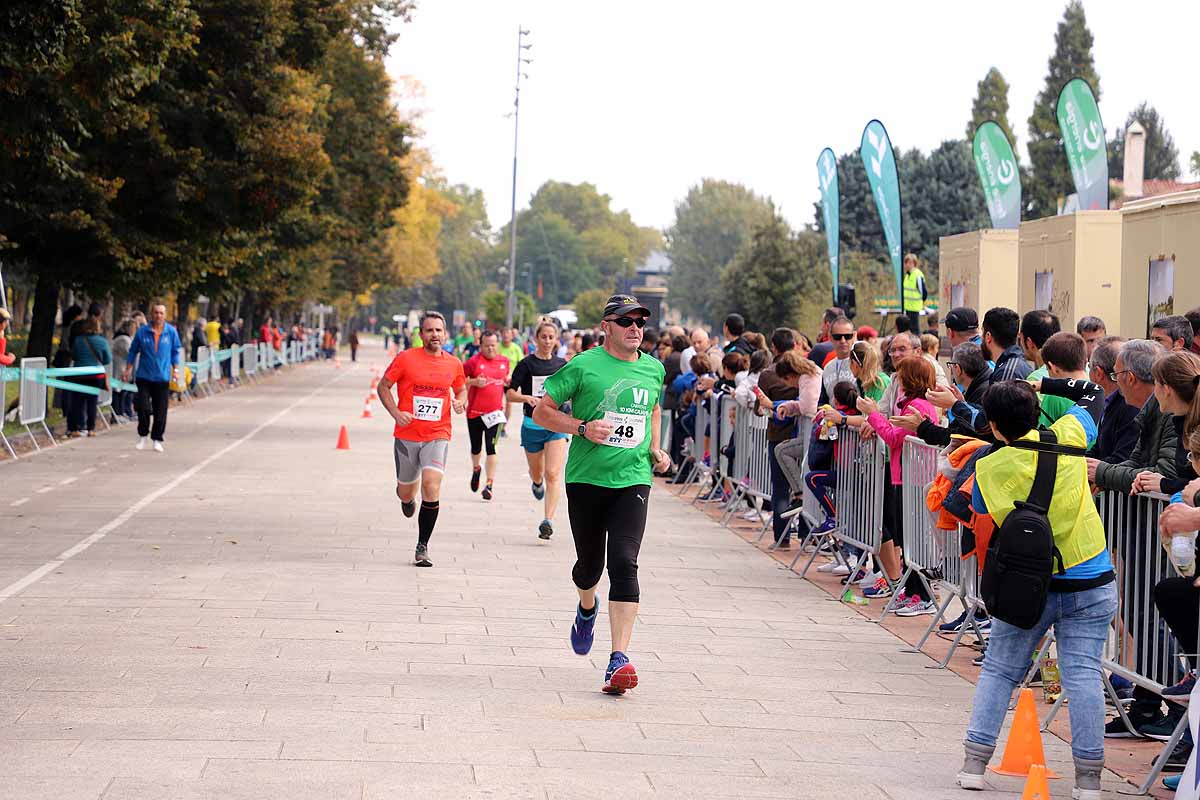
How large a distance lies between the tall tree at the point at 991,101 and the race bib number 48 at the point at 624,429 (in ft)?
312

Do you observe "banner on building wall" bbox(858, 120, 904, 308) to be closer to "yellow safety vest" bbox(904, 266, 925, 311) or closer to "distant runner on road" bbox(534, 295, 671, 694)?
"yellow safety vest" bbox(904, 266, 925, 311)

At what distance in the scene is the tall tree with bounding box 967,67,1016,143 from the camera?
10012 cm

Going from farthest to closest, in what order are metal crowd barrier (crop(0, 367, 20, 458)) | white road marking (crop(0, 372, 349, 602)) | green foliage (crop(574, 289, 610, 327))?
1. green foliage (crop(574, 289, 610, 327))
2. metal crowd barrier (crop(0, 367, 20, 458))
3. white road marking (crop(0, 372, 349, 602))

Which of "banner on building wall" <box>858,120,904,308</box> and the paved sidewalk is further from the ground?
"banner on building wall" <box>858,120,904,308</box>

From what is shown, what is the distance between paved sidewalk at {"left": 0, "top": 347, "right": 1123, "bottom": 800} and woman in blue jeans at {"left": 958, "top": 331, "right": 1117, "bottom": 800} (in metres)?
0.27

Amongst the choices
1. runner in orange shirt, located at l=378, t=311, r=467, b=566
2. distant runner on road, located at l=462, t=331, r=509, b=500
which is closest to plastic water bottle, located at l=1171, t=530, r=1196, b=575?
runner in orange shirt, located at l=378, t=311, r=467, b=566

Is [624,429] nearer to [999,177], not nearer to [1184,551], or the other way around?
[1184,551]

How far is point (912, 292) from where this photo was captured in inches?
961

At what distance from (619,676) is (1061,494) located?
96.3 inches

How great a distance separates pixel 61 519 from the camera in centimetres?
1454

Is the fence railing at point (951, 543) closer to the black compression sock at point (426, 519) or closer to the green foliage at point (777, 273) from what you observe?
the black compression sock at point (426, 519)

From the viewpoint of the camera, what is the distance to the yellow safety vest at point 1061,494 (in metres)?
6.21

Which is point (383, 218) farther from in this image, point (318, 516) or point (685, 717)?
point (685, 717)

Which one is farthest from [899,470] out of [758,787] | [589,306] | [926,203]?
[589,306]
